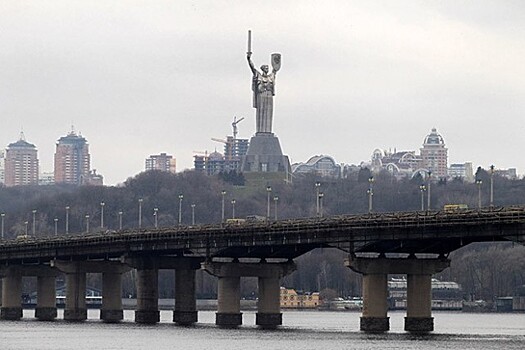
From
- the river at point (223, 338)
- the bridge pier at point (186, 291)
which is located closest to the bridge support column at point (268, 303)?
the river at point (223, 338)

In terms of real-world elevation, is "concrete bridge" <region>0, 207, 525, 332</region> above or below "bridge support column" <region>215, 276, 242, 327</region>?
above

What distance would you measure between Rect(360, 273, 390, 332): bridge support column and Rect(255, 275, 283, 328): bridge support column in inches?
808

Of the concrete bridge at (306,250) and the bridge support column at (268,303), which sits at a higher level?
the concrete bridge at (306,250)

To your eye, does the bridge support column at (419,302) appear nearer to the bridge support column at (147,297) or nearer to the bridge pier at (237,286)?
the bridge pier at (237,286)

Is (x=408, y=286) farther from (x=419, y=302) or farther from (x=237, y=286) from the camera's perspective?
(x=237, y=286)

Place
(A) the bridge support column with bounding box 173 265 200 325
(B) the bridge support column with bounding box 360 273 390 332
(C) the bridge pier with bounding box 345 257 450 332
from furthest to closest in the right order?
(A) the bridge support column with bounding box 173 265 200 325
(B) the bridge support column with bounding box 360 273 390 332
(C) the bridge pier with bounding box 345 257 450 332

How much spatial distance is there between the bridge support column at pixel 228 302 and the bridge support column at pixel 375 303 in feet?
73.1

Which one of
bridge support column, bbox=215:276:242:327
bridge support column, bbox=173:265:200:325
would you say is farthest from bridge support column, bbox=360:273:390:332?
bridge support column, bbox=173:265:200:325

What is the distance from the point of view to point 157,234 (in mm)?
192500

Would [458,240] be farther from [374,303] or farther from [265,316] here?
[265,316]

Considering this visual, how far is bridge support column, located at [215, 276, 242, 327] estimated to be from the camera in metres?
185

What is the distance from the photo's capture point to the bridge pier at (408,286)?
164 meters

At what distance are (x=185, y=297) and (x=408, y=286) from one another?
37.8 m

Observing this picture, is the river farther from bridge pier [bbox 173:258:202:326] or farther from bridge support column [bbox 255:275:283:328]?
bridge pier [bbox 173:258:202:326]
